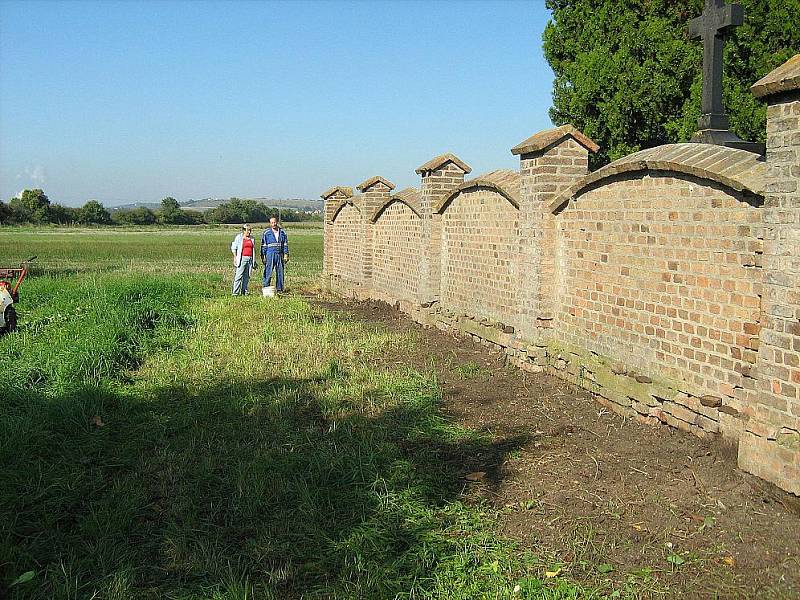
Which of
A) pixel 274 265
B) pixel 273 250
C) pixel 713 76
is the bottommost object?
pixel 274 265

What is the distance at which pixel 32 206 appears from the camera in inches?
3607

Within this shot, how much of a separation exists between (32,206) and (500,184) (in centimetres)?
9572

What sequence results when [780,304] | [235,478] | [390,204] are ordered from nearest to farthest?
[780,304], [235,478], [390,204]

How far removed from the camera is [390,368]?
8.41 m

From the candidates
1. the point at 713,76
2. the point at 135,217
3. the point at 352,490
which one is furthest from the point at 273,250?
the point at 135,217

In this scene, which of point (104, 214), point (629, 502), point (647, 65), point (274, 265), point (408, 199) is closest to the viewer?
point (629, 502)

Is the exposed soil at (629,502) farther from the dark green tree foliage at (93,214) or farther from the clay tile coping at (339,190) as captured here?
the dark green tree foliage at (93,214)

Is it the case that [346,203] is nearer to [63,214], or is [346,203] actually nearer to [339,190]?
[339,190]

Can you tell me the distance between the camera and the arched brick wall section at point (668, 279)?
524 centimetres

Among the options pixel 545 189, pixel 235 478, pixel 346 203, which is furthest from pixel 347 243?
pixel 235 478

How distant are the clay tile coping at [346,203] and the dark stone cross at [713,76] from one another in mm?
9183

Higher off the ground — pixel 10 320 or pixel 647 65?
pixel 647 65

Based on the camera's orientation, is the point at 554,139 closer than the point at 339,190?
Yes

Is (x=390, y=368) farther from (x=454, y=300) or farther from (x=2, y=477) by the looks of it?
(x=2, y=477)
